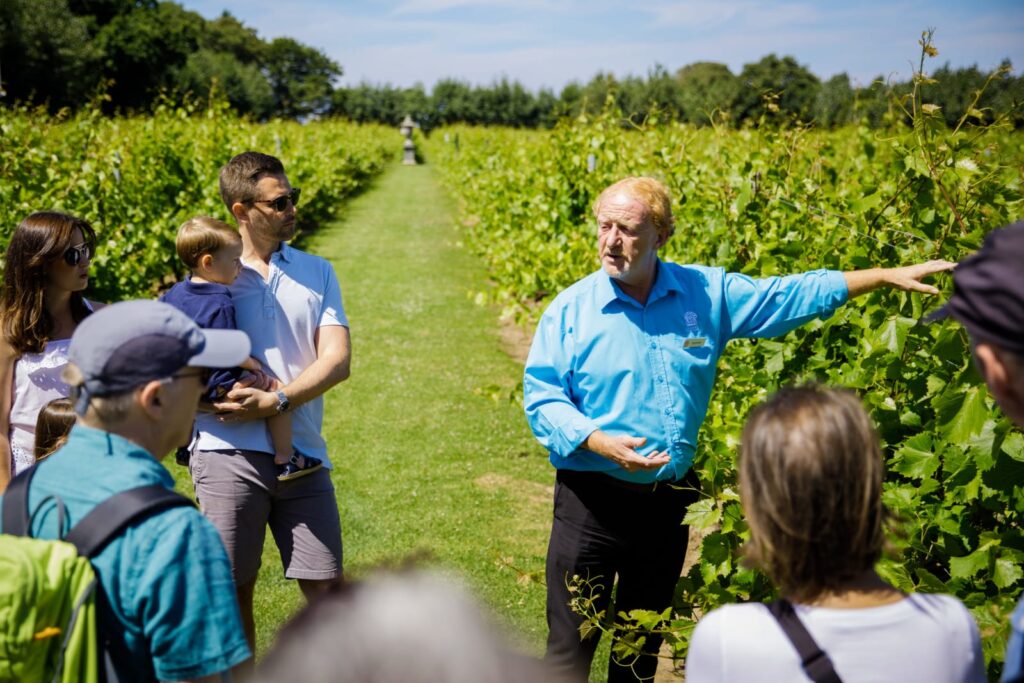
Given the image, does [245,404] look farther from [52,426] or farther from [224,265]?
[52,426]

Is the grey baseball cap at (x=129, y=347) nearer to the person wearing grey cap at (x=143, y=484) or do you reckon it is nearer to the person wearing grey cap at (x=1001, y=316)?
the person wearing grey cap at (x=143, y=484)

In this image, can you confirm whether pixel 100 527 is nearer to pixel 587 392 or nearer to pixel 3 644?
pixel 3 644

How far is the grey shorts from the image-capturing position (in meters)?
2.92

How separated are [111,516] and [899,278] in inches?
91.1

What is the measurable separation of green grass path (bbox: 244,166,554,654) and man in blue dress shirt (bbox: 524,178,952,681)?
41 cm

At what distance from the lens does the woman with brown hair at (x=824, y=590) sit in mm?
1401

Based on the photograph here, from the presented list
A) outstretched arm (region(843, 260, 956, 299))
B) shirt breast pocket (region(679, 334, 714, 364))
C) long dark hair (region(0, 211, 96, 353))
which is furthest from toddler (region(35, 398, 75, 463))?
outstretched arm (region(843, 260, 956, 299))

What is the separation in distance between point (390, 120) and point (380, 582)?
77.2m

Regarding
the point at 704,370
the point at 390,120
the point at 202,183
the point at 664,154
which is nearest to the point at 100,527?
the point at 704,370

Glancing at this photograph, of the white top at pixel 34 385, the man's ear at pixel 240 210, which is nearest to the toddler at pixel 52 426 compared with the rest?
the white top at pixel 34 385

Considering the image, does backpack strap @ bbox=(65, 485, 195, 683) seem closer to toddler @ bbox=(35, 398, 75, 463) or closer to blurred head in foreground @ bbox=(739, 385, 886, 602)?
blurred head in foreground @ bbox=(739, 385, 886, 602)

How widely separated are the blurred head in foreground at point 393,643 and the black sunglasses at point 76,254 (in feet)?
7.56

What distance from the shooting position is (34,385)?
9.61 ft

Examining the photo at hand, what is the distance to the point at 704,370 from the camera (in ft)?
9.55
